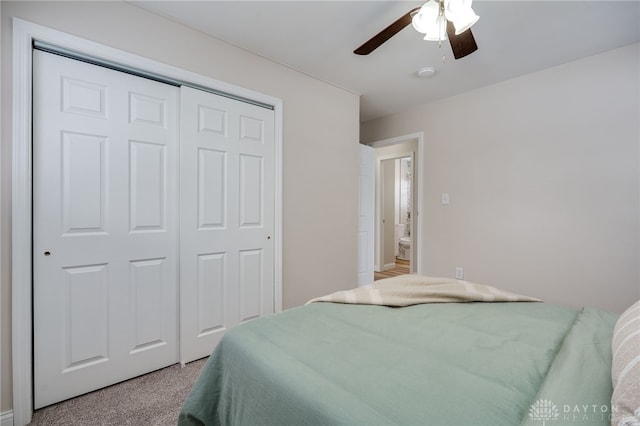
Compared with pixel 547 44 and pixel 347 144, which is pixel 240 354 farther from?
pixel 547 44

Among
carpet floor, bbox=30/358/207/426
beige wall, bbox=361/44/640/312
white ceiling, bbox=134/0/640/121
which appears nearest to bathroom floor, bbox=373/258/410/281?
beige wall, bbox=361/44/640/312

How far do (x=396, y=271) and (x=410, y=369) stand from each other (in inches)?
185

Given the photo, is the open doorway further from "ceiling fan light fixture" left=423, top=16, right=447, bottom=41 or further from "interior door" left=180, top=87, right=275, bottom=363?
"ceiling fan light fixture" left=423, top=16, right=447, bottom=41

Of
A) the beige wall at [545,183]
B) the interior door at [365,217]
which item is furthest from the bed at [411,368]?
the interior door at [365,217]

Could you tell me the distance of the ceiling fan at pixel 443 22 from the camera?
1356 mm

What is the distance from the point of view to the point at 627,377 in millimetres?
633

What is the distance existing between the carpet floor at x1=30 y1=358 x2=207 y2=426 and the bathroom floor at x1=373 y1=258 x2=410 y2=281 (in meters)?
3.42

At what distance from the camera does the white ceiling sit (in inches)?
72.9

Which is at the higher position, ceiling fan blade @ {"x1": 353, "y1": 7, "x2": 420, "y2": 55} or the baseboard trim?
ceiling fan blade @ {"x1": 353, "y1": 7, "x2": 420, "y2": 55}

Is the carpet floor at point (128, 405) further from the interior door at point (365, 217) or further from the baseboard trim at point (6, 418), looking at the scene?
the interior door at point (365, 217)

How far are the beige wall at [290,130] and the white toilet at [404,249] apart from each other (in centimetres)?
357

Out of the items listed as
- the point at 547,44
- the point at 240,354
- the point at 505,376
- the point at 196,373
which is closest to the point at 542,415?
the point at 505,376

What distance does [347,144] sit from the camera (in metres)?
3.18

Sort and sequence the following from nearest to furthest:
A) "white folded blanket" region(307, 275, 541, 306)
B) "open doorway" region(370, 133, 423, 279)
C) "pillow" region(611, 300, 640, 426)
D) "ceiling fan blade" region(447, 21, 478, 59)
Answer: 1. "pillow" region(611, 300, 640, 426)
2. "white folded blanket" region(307, 275, 541, 306)
3. "ceiling fan blade" region(447, 21, 478, 59)
4. "open doorway" region(370, 133, 423, 279)
